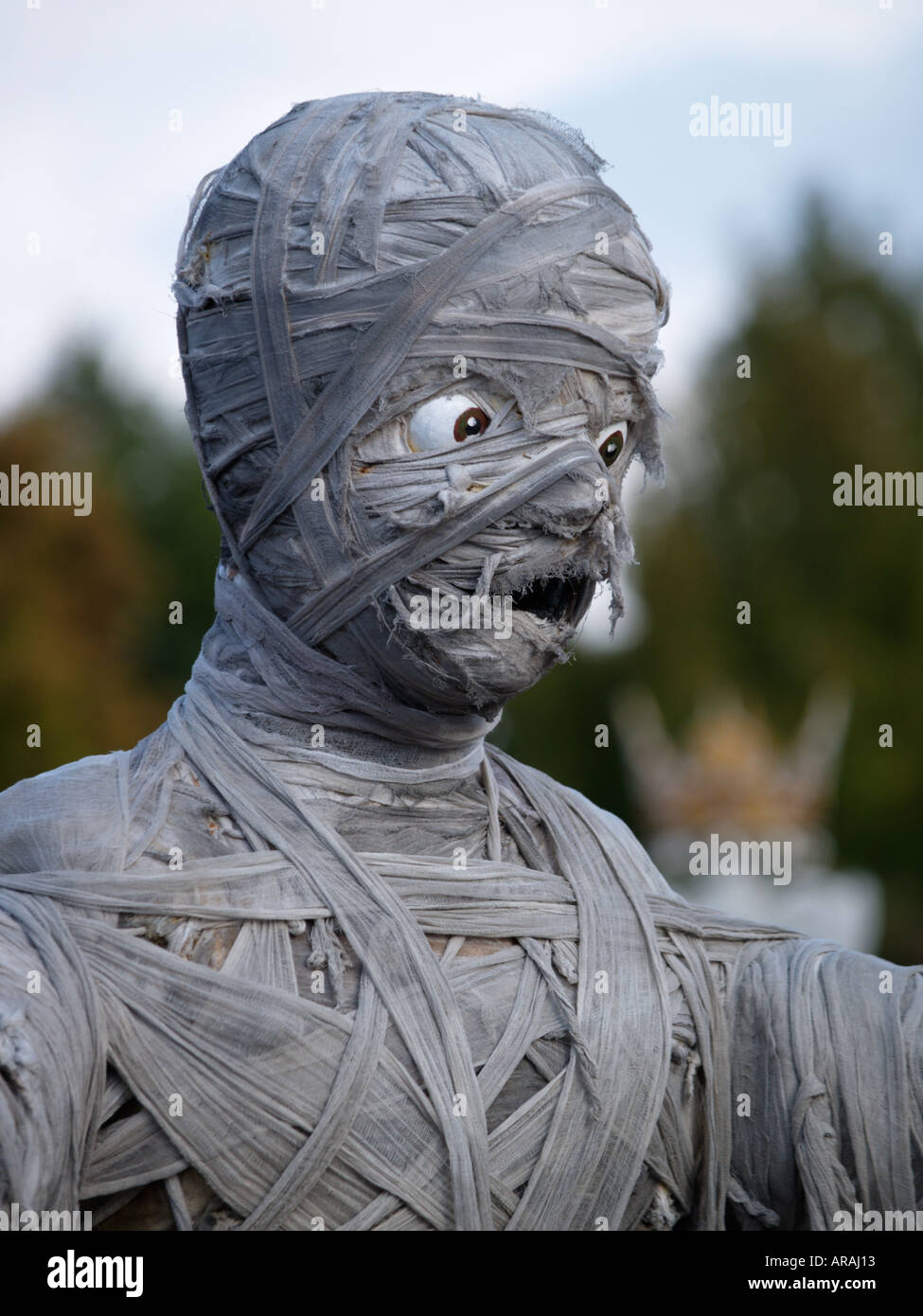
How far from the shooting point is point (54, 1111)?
278 centimetres

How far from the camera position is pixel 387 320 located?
Result: 115 inches

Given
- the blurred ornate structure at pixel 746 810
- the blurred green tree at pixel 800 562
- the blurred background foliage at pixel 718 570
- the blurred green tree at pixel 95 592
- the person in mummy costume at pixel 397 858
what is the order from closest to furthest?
the person in mummy costume at pixel 397 858 → the blurred ornate structure at pixel 746 810 → the blurred green tree at pixel 95 592 → the blurred background foliage at pixel 718 570 → the blurred green tree at pixel 800 562

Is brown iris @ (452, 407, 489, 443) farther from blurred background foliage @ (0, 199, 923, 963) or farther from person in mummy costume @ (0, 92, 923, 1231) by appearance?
blurred background foliage @ (0, 199, 923, 963)

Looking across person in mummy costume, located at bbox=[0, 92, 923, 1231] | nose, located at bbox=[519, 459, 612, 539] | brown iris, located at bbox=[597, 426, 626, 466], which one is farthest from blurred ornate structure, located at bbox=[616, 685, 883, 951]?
nose, located at bbox=[519, 459, 612, 539]

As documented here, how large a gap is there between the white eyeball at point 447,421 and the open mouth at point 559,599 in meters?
0.29

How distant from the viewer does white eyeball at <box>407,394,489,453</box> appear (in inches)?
116

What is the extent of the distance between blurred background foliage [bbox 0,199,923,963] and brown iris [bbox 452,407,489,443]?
1140cm

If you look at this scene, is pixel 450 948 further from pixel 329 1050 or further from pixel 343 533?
pixel 343 533

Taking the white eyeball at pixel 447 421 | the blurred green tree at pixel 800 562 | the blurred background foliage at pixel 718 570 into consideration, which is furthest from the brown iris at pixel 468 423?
the blurred green tree at pixel 800 562

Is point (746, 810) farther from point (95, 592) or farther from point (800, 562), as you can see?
point (95, 592)

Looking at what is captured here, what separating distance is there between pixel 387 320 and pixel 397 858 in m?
0.90

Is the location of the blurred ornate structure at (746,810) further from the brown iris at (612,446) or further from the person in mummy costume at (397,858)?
the brown iris at (612,446)

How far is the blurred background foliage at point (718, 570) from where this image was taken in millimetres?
17594

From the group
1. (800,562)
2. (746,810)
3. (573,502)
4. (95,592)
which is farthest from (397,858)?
(800,562)
